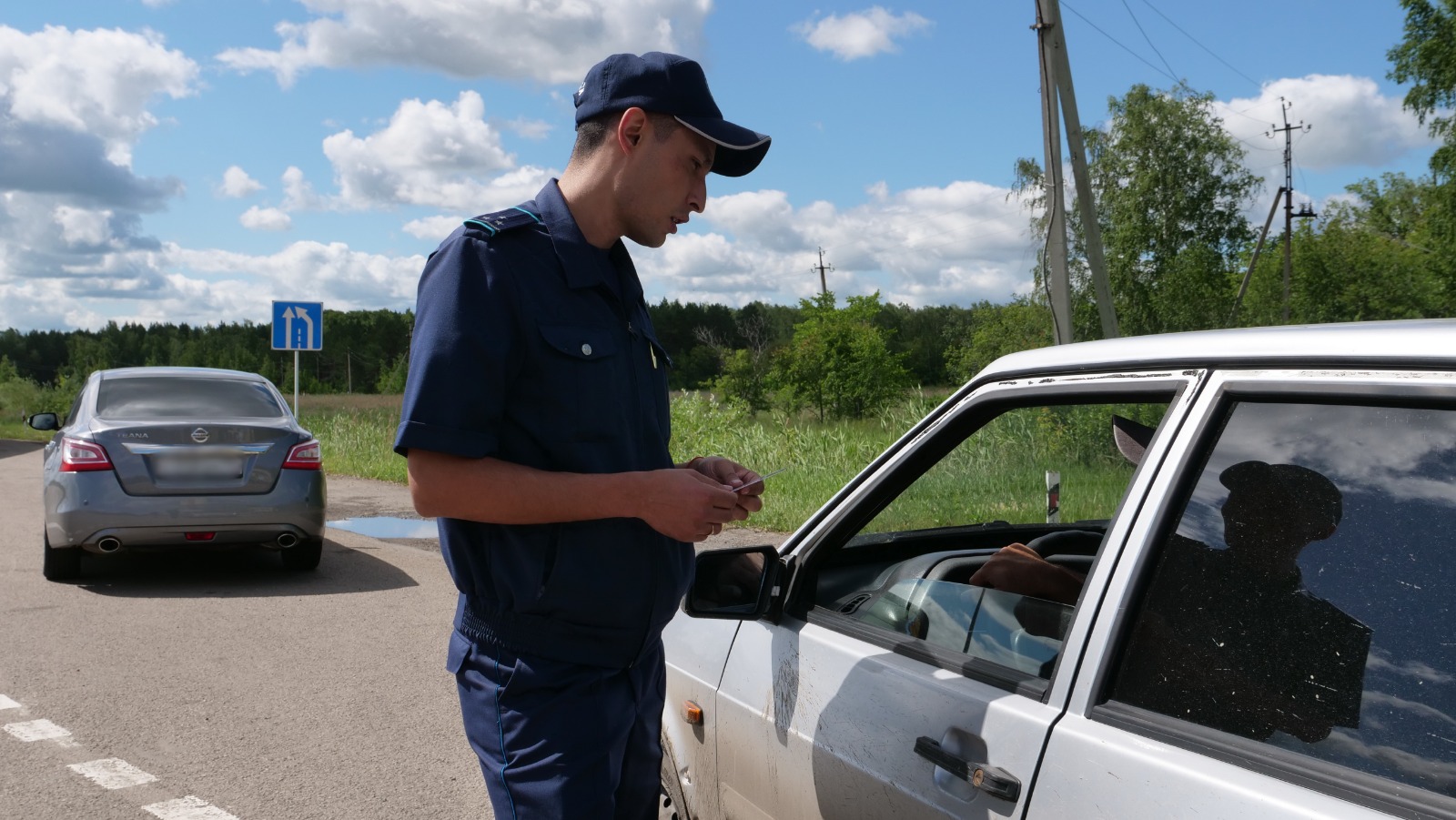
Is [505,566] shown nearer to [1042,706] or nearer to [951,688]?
[951,688]

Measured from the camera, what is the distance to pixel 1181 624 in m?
1.68

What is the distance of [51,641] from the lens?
6.80 metres

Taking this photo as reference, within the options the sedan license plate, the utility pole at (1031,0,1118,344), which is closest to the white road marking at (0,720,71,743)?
the sedan license plate

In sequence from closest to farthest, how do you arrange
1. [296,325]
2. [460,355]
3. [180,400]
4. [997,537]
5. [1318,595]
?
[1318,595] < [460,355] < [997,537] < [180,400] < [296,325]

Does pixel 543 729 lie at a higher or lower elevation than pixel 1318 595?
lower

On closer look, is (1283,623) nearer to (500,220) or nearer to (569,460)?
(569,460)

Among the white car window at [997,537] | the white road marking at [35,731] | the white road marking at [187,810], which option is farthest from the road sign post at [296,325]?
the white car window at [997,537]

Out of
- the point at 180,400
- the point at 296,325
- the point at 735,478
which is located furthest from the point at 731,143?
the point at 296,325

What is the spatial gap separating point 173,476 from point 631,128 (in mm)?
7393

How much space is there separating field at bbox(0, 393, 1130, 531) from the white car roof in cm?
42

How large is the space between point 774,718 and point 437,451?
0.92 m

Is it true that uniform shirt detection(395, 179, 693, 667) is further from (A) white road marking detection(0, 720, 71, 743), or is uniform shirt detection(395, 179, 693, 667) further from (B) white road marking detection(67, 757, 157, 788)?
(A) white road marking detection(0, 720, 71, 743)

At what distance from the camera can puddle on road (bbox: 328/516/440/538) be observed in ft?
39.1

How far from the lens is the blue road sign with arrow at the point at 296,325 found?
60.8 feet
